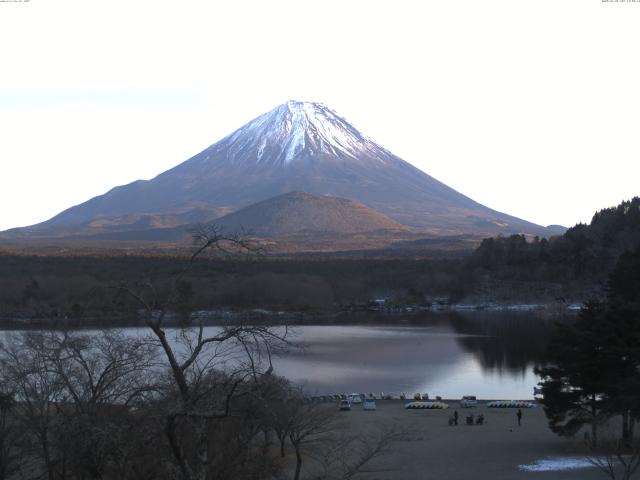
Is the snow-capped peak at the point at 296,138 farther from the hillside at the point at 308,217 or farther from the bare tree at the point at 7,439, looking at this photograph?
the bare tree at the point at 7,439

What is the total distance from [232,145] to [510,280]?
3730 inches

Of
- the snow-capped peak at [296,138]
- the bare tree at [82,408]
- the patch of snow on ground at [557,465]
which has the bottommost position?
the patch of snow on ground at [557,465]

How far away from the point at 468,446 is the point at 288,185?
119 metres

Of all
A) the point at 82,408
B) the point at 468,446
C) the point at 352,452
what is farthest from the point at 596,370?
the point at 82,408

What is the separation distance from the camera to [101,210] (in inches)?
5655

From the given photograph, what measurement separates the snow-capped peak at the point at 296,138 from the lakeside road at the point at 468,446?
123844 mm

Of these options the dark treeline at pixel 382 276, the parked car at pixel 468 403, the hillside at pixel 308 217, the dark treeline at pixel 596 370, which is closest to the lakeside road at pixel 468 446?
the parked car at pixel 468 403

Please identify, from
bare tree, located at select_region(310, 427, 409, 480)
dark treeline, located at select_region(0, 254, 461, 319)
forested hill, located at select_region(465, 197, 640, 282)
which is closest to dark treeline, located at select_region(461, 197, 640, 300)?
forested hill, located at select_region(465, 197, 640, 282)

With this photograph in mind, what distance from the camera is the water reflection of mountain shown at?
28219mm

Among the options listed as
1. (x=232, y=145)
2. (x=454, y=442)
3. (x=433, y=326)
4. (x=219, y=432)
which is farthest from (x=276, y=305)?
(x=232, y=145)

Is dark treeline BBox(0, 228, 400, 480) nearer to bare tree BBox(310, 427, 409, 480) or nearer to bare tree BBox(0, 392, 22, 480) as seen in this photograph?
bare tree BBox(0, 392, 22, 480)

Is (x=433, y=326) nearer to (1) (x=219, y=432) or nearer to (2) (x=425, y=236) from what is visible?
(1) (x=219, y=432)

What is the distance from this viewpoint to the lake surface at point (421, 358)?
2408cm

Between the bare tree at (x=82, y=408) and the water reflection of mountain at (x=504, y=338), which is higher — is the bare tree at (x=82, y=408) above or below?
above
